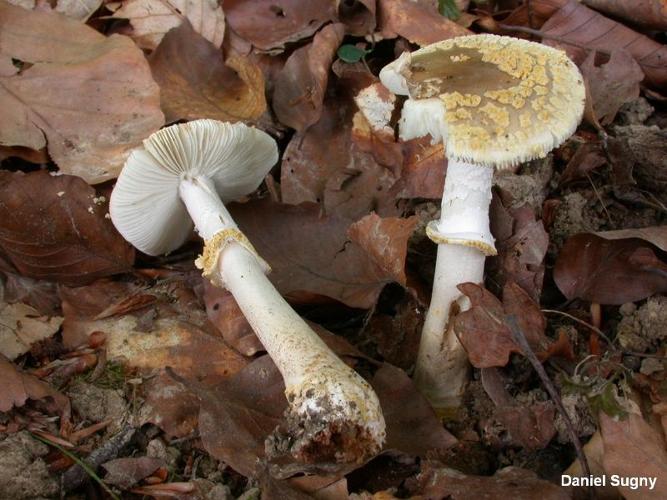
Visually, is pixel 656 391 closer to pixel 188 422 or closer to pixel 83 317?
pixel 188 422

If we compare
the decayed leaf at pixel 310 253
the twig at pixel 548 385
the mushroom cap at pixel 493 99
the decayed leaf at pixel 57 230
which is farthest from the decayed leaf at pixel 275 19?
the twig at pixel 548 385

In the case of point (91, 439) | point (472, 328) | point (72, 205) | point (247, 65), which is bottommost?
point (91, 439)

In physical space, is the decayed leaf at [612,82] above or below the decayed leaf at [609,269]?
above

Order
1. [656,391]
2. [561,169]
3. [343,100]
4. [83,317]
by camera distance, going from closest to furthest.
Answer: [656,391] → [83,317] → [561,169] → [343,100]

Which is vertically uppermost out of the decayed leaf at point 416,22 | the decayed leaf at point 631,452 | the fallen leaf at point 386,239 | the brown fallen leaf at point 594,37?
the decayed leaf at point 416,22

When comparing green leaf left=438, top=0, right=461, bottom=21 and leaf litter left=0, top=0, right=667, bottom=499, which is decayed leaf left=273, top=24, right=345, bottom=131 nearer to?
leaf litter left=0, top=0, right=667, bottom=499

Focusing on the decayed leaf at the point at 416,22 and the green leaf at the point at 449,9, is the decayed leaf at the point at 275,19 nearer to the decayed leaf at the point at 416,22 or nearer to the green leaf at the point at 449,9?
the decayed leaf at the point at 416,22

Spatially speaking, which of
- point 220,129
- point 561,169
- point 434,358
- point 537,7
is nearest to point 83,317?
point 220,129
